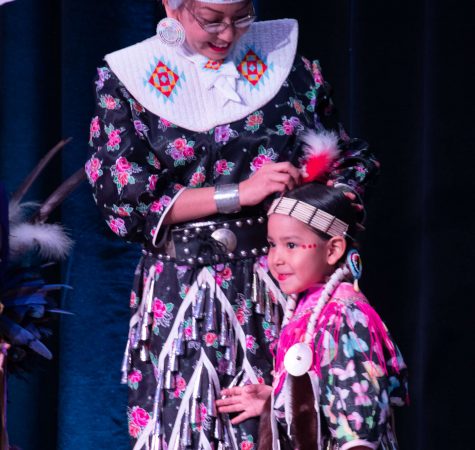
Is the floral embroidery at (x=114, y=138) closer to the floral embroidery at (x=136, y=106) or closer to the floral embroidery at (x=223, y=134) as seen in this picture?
the floral embroidery at (x=136, y=106)

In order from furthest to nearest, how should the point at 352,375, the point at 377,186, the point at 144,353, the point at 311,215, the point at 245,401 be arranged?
1. the point at 377,186
2. the point at 144,353
3. the point at 245,401
4. the point at 311,215
5. the point at 352,375

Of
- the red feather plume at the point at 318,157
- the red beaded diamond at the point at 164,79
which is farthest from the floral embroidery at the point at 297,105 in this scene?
the red beaded diamond at the point at 164,79

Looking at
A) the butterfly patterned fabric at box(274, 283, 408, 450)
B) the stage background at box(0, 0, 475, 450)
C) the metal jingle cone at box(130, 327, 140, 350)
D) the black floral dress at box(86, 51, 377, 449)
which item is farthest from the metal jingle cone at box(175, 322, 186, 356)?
the stage background at box(0, 0, 475, 450)

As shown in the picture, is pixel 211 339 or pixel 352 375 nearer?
pixel 352 375

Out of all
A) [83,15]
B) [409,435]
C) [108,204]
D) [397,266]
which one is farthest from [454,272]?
[83,15]

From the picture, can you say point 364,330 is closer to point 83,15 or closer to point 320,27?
point 320,27

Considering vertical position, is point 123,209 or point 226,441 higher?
point 123,209

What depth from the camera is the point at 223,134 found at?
2.13 metres

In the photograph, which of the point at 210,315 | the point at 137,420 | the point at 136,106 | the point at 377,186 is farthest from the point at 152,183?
the point at 377,186

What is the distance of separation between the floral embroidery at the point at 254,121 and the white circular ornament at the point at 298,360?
1.62 feet

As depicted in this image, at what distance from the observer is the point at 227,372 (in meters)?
2.12

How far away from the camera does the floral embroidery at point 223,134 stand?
2131 mm

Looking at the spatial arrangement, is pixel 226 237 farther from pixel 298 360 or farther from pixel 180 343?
pixel 298 360

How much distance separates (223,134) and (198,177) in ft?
0.33
